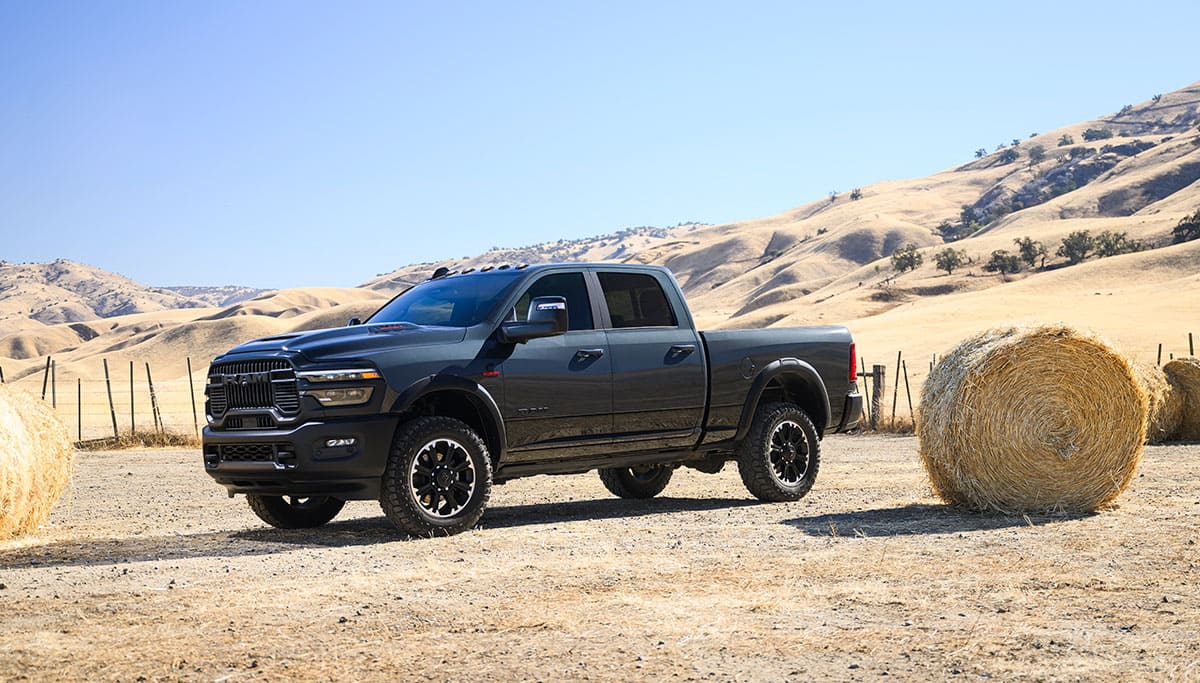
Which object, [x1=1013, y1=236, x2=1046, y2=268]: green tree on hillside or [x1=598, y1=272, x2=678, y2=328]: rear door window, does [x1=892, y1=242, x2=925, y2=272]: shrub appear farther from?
[x1=598, y1=272, x2=678, y2=328]: rear door window

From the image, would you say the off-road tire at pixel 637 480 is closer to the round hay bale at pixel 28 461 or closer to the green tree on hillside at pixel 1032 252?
the round hay bale at pixel 28 461

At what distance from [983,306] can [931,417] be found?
65.0 m

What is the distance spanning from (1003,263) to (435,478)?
92.8 m

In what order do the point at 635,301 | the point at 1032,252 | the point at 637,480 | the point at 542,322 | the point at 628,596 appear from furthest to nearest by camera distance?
the point at 1032,252 → the point at 637,480 → the point at 635,301 → the point at 542,322 → the point at 628,596

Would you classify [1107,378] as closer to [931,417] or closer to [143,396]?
[931,417]

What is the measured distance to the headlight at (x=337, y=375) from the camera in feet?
33.2

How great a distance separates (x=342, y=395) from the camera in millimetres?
10211

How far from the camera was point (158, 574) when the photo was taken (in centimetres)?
895

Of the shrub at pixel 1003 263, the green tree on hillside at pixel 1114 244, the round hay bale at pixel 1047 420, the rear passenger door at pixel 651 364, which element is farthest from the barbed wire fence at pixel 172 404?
the green tree on hillside at pixel 1114 244

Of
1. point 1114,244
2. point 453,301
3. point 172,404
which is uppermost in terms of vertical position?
point 1114,244

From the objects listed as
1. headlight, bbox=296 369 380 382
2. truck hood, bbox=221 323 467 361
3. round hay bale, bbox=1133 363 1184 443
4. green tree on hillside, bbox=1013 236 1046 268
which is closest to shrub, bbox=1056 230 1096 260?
green tree on hillside, bbox=1013 236 1046 268

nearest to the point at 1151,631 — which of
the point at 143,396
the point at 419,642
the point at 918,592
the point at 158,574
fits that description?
the point at 918,592

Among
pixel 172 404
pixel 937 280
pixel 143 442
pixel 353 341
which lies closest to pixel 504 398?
pixel 353 341

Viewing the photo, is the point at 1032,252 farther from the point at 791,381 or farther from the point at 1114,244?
the point at 791,381
